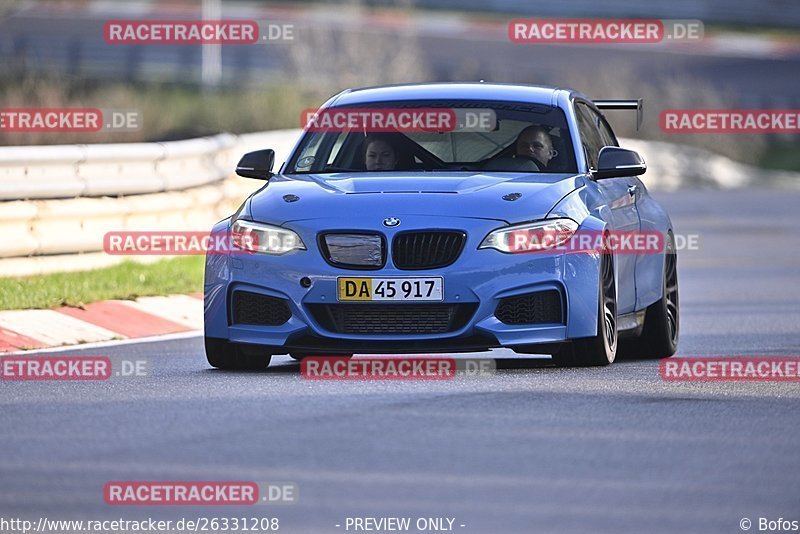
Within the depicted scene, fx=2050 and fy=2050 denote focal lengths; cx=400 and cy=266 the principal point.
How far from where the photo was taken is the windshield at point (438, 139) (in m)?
11.5

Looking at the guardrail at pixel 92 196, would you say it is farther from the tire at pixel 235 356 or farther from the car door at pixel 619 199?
the car door at pixel 619 199

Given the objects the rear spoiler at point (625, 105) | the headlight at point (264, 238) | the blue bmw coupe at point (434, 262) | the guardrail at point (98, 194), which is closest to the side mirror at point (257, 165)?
the blue bmw coupe at point (434, 262)

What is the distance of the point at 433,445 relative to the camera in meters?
8.02

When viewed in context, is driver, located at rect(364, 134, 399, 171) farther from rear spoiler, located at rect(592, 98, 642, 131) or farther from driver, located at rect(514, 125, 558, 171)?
rear spoiler, located at rect(592, 98, 642, 131)

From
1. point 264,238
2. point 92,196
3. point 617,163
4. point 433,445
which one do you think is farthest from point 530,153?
point 92,196

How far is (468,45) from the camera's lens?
60.1 m

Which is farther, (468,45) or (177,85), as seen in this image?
(468,45)

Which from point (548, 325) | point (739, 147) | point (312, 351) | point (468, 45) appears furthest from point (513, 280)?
point (468, 45)

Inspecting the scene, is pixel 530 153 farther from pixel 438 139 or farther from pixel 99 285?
pixel 99 285

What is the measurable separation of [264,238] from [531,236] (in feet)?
4.52

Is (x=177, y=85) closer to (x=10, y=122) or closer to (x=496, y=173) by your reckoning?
(x=10, y=122)

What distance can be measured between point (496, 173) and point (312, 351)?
5.20 feet

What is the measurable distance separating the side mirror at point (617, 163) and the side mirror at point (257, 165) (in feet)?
6.15

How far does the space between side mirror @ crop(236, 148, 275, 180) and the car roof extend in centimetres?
67
